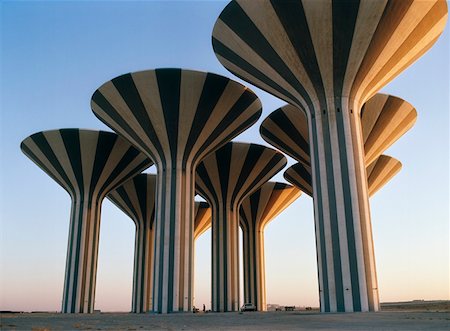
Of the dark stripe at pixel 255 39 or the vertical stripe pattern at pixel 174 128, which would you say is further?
the vertical stripe pattern at pixel 174 128

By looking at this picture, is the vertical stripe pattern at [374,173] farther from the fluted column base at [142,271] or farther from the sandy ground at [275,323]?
the sandy ground at [275,323]

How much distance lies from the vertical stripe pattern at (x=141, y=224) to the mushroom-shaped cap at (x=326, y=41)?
58.1 feet

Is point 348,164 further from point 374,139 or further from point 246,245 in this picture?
point 246,245

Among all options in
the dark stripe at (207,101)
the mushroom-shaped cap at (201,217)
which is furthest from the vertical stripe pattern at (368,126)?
the mushroom-shaped cap at (201,217)

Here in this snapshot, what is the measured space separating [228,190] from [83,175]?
9191 mm

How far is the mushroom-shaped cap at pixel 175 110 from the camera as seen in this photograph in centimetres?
2022

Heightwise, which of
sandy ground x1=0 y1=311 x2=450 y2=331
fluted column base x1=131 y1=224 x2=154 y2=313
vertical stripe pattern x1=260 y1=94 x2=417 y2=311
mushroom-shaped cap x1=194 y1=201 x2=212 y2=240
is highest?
vertical stripe pattern x1=260 y1=94 x2=417 y2=311

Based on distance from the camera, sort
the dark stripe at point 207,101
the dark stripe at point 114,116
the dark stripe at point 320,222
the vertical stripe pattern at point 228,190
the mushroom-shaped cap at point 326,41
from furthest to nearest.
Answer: the vertical stripe pattern at point 228,190 < the dark stripe at point 114,116 < the dark stripe at point 207,101 < the mushroom-shaped cap at point 326,41 < the dark stripe at point 320,222

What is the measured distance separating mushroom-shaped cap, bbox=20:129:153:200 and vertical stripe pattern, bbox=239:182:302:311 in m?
10.9

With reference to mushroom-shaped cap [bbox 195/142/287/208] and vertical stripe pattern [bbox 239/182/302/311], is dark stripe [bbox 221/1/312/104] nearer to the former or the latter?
mushroom-shaped cap [bbox 195/142/287/208]

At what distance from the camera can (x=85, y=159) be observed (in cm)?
2586

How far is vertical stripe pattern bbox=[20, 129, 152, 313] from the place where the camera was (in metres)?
25.3

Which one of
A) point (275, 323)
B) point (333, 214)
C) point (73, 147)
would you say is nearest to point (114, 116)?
point (73, 147)

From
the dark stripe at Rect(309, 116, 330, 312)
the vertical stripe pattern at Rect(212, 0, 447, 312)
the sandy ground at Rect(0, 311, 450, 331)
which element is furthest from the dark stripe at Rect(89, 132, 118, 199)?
the sandy ground at Rect(0, 311, 450, 331)
